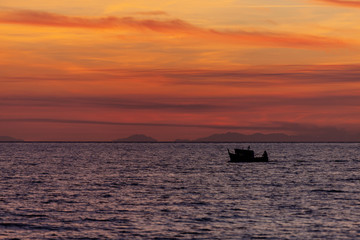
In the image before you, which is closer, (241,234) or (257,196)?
(241,234)

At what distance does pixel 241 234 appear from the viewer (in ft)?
121

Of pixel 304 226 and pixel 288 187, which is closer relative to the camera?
pixel 304 226

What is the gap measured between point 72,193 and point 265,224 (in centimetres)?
2818

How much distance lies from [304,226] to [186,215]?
985cm

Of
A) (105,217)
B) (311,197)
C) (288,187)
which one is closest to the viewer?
(105,217)

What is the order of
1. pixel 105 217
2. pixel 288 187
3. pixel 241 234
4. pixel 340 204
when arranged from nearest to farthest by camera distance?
pixel 241 234 → pixel 105 217 → pixel 340 204 → pixel 288 187

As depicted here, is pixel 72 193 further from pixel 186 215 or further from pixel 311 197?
pixel 311 197

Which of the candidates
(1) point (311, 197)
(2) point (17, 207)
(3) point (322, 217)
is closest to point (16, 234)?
(2) point (17, 207)

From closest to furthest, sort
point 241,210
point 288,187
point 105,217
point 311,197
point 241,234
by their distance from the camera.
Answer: point 241,234 → point 105,217 → point 241,210 → point 311,197 → point 288,187

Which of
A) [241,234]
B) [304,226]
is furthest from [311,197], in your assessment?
[241,234]

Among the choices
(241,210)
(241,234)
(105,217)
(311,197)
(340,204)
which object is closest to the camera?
(241,234)

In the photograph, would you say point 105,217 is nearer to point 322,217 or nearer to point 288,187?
point 322,217

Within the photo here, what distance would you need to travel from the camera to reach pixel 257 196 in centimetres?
5856

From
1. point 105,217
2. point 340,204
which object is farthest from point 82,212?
point 340,204
